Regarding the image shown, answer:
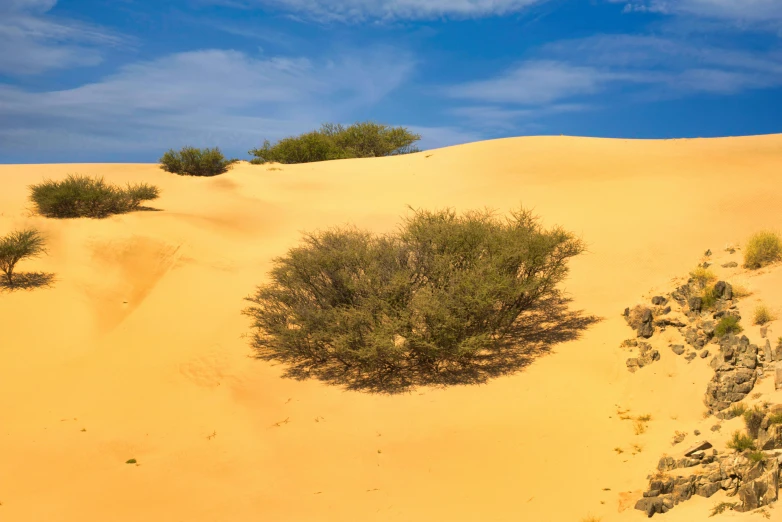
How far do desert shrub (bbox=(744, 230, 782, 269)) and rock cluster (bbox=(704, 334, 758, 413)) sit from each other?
2.72 m

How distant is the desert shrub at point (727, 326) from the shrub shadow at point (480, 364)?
2.57 m

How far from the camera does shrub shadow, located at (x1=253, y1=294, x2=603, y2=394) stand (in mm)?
10398

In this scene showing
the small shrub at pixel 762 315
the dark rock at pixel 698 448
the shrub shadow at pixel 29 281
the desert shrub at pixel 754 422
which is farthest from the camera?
the shrub shadow at pixel 29 281

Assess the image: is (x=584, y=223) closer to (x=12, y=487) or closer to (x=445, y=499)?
(x=445, y=499)

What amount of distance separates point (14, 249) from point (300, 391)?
26.1 ft

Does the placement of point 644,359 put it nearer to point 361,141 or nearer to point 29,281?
point 29,281

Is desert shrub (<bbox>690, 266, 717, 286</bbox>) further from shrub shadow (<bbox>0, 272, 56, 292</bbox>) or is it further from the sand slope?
shrub shadow (<bbox>0, 272, 56, 292</bbox>)

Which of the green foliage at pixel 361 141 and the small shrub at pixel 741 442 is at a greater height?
the green foliage at pixel 361 141

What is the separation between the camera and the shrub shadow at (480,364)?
10.4 metres

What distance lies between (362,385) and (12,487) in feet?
17.0

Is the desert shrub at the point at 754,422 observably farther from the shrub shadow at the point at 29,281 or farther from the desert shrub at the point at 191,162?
the desert shrub at the point at 191,162

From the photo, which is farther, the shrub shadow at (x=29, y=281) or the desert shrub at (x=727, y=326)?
the shrub shadow at (x=29, y=281)

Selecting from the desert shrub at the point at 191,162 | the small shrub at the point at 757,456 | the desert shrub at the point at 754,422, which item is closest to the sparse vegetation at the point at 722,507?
the small shrub at the point at 757,456

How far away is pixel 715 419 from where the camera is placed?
25.3 ft
